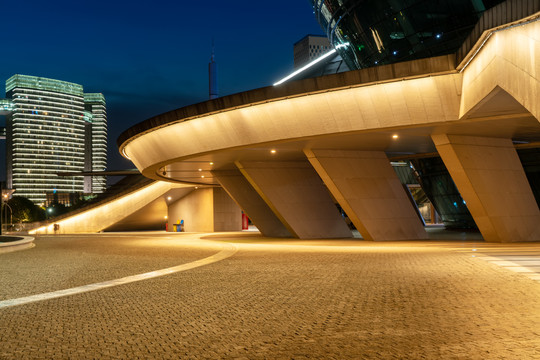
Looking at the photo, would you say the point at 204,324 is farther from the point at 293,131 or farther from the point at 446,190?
the point at 446,190

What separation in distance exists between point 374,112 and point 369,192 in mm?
7331

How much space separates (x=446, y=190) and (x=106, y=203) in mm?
31170

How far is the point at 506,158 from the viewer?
858 inches

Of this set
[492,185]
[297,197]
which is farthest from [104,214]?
[492,185]

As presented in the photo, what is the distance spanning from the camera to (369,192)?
2439 cm

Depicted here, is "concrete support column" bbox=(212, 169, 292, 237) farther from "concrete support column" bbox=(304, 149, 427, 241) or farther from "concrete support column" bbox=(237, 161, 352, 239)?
"concrete support column" bbox=(304, 149, 427, 241)

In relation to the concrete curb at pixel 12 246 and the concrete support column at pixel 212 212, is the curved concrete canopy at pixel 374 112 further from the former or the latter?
the concrete support column at pixel 212 212

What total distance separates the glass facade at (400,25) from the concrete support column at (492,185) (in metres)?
4.91

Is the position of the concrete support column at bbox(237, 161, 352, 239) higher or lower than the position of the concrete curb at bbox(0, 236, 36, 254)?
higher

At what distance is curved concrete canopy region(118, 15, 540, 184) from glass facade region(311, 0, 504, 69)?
449 centimetres

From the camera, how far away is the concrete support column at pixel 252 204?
113 ft

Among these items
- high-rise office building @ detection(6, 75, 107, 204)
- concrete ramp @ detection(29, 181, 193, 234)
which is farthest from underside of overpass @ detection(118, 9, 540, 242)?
high-rise office building @ detection(6, 75, 107, 204)

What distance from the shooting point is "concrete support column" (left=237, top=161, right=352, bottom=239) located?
94.4ft

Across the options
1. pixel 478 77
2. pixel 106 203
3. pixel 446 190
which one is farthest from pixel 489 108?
pixel 106 203
